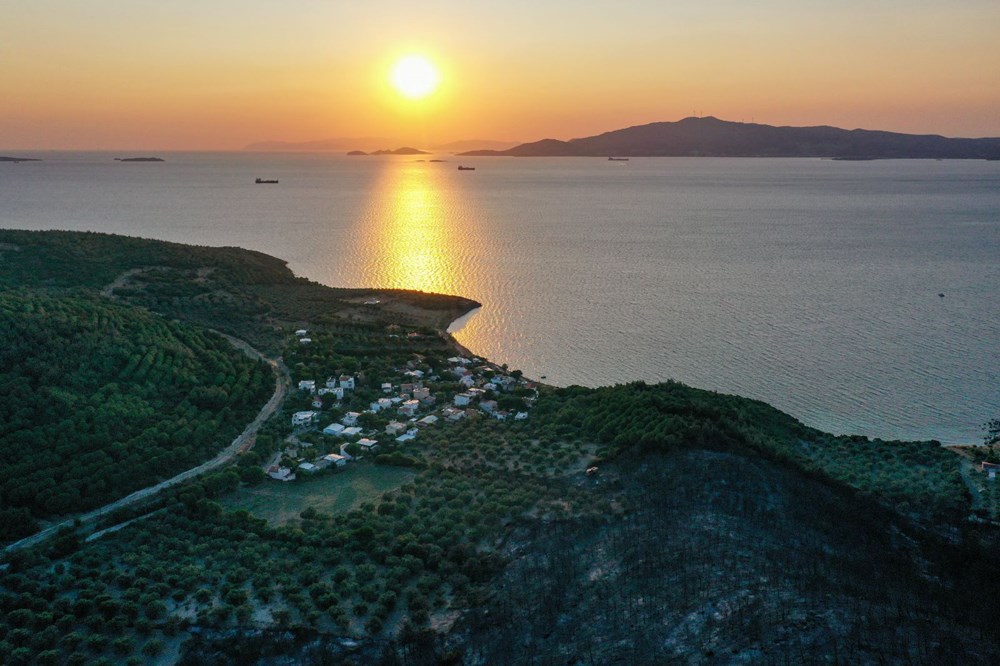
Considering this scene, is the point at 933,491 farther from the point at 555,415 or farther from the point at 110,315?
the point at 110,315

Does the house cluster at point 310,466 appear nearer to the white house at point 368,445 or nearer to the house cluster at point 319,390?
the white house at point 368,445

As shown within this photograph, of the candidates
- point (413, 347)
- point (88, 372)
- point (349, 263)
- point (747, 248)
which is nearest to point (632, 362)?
point (413, 347)

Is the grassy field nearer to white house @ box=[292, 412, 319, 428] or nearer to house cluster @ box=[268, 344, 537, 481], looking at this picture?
house cluster @ box=[268, 344, 537, 481]

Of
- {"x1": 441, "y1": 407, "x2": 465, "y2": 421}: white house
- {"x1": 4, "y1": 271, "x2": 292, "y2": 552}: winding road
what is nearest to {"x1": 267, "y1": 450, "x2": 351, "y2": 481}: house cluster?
{"x1": 4, "y1": 271, "x2": 292, "y2": 552}: winding road

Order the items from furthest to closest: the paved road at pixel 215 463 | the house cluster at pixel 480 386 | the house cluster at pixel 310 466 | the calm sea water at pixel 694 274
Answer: the calm sea water at pixel 694 274 < the house cluster at pixel 480 386 < the house cluster at pixel 310 466 < the paved road at pixel 215 463

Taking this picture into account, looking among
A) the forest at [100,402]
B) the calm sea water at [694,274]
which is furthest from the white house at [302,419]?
the calm sea water at [694,274]

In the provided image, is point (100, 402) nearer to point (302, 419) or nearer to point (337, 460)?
point (302, 419)
